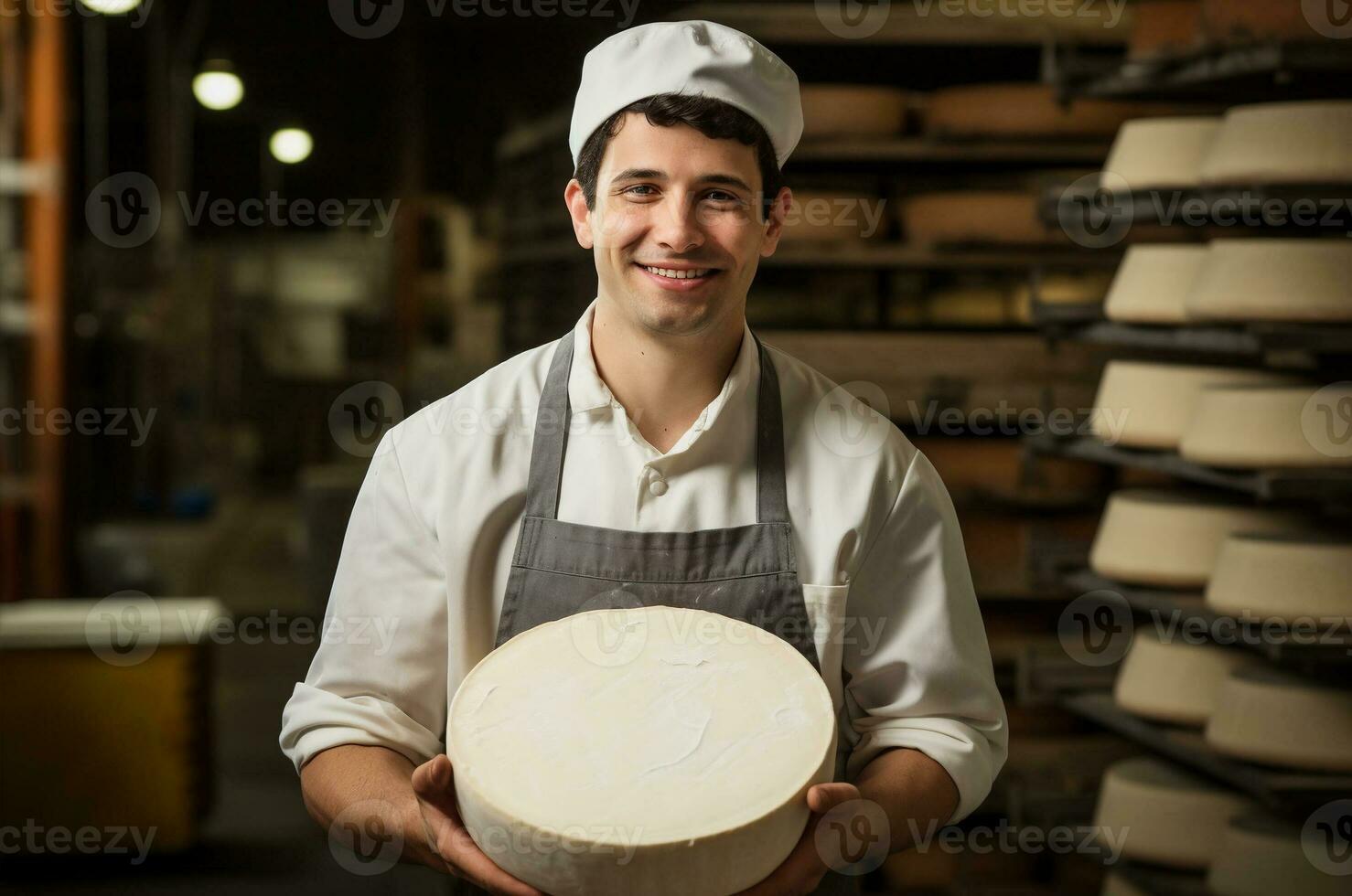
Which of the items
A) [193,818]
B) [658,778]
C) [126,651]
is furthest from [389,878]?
[658,778]

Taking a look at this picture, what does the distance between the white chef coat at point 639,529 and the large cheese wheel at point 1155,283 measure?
1.26 metres

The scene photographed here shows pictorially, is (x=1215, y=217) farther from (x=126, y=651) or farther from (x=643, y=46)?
(x=126, y=651)

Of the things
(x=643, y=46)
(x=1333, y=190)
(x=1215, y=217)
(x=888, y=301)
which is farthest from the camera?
(x=888, y=301)

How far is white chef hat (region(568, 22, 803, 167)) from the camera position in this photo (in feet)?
4.62

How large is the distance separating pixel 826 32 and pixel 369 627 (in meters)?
2.27

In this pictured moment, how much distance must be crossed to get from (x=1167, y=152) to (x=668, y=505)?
1602mm

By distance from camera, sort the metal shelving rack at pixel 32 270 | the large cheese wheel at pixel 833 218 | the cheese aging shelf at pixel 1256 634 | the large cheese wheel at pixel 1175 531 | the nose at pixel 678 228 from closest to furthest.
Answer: the nose at pixel 678 228, the cheese aging shelf at pixel 1256 634, the large cheese wheel at pixel 1175 531, the large cheese wheel at pixel 833 218, the metal shelving rack at pixel 32 270

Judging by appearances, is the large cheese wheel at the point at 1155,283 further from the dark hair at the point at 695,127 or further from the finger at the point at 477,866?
the finger at the point at 477,866

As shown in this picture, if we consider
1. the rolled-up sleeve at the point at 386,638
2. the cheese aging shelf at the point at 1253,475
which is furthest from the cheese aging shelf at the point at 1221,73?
the rolled-up sleeve at the point at 386,638

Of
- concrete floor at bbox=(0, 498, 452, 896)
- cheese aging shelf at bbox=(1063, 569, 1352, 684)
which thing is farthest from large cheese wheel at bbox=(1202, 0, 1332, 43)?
concrete floor at bbox=(0, 498, 452, 896)

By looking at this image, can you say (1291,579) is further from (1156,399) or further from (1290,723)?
(1156,399)

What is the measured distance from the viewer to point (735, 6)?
3234 mm

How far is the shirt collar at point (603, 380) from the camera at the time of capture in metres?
1.50

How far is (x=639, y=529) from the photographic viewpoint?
1481 millimetres
